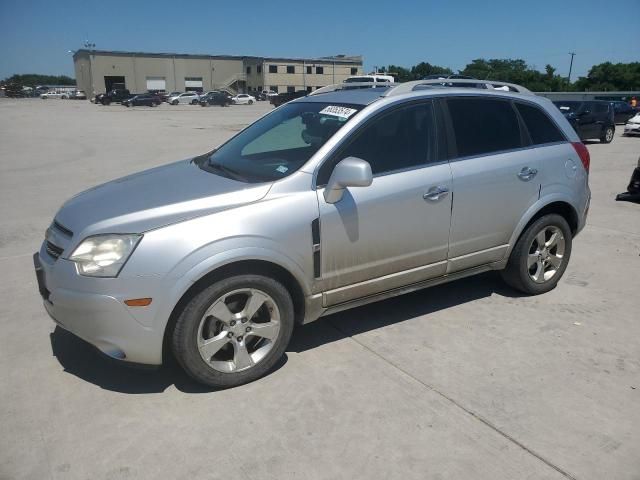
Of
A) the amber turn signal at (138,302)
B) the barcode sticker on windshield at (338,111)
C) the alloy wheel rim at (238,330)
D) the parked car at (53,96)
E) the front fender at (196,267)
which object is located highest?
the barcode sticker on windshield at (338,111)

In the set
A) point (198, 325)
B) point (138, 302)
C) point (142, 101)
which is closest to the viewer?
point (138, 302)

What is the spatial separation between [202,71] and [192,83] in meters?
2.86

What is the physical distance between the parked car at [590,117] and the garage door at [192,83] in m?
86.2

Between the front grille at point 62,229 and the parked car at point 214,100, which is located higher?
the front grille at point 62,229

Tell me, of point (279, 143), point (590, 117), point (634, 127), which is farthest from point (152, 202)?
point (634, 127)

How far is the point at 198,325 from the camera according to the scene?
3061mm

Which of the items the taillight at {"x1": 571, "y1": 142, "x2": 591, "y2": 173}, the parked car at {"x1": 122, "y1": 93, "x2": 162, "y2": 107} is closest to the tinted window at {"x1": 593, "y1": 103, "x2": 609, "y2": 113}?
the taillight at {"x1": 571, "y1": 142, "x2": 591, "y2": 173}

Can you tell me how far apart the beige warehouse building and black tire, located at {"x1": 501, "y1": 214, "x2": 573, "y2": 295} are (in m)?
88.4

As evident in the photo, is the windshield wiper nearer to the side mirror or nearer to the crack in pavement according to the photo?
the side mirror

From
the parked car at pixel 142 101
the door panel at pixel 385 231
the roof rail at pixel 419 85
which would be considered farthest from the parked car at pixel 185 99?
the door panel at pixel 385 231

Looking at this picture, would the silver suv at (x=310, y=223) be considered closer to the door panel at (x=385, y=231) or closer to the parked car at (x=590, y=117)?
the door panel at (x=385, y=231)

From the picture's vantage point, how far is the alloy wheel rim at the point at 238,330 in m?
3.13

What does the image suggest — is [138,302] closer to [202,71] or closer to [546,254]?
[546,254]

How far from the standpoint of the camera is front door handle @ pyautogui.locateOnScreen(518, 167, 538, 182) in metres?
4.27
